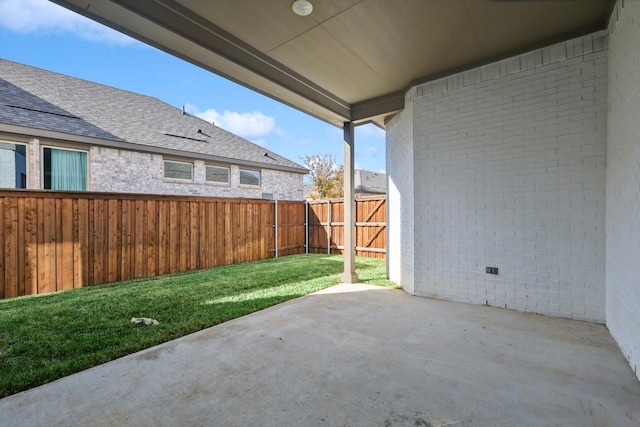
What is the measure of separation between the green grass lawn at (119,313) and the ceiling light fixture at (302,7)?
3.34m

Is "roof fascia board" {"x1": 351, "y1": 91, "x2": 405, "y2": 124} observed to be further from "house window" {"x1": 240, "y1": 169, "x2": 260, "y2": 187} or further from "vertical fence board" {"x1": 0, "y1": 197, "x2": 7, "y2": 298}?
"house window" {"x1": 240, "y1": 169, "x2": 260, "y2": 187}

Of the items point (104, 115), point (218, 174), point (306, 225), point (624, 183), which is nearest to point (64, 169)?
point (104, 115)

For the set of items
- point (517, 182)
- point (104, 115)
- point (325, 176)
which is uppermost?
point (104, 115)

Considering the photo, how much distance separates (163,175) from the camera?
8.86 meters

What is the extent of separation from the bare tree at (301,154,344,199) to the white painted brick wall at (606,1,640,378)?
14825mm

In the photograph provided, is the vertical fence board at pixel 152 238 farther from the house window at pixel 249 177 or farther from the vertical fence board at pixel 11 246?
the house window at pixel 249 177

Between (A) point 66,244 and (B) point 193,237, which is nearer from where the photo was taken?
(A) point 66,244

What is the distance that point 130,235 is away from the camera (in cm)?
605

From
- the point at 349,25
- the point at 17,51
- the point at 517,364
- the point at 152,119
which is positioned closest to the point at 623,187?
the point at 517,364

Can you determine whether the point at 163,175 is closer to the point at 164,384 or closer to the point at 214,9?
the point at 214,9

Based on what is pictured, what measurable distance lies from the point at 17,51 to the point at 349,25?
1124cm

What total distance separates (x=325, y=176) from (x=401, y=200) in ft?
45.7

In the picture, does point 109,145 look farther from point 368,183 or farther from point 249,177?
point 368,183

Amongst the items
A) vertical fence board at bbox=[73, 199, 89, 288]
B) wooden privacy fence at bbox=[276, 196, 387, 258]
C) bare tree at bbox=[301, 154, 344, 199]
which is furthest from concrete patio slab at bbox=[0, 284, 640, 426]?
bare tree at bbox=[301, 154, 344, 199]
